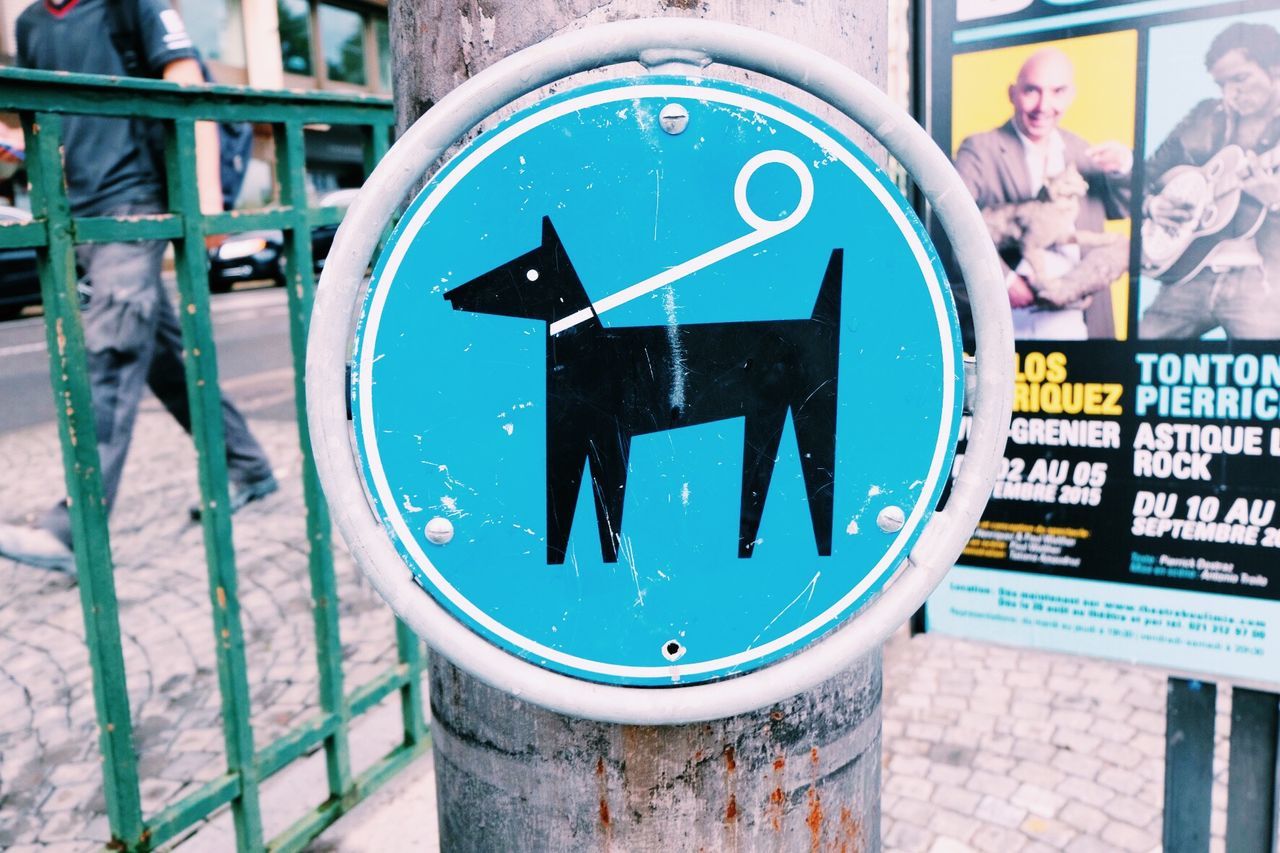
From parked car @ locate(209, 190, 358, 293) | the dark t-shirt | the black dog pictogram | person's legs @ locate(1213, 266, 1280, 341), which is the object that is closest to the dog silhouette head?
the black dog pictogram

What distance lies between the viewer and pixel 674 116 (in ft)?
3.39

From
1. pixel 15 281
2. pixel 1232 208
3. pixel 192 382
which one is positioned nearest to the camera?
pixel 1232 208

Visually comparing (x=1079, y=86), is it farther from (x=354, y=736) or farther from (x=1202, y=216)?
(x=354, y=736)

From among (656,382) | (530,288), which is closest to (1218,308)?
(656,382)

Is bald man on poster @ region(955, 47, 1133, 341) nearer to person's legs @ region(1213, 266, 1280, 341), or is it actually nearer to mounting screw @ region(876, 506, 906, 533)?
person's legs @ region(1213, 266, 1280, 341)

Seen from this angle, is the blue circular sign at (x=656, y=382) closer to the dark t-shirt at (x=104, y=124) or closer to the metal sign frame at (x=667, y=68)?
the metal sign frame at (x=667, y=68)

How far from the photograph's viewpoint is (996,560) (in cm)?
200

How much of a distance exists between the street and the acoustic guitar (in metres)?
7.15

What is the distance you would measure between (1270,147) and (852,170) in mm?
983

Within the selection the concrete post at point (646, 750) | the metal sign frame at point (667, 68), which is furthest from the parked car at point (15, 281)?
the metal sign frame at point (667, 68)

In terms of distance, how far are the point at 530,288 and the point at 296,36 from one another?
95.1 feet

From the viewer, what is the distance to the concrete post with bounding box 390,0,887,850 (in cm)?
117

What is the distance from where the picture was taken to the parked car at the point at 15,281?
13.8 metres

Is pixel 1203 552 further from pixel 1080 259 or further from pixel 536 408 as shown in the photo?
pixel 536 408
